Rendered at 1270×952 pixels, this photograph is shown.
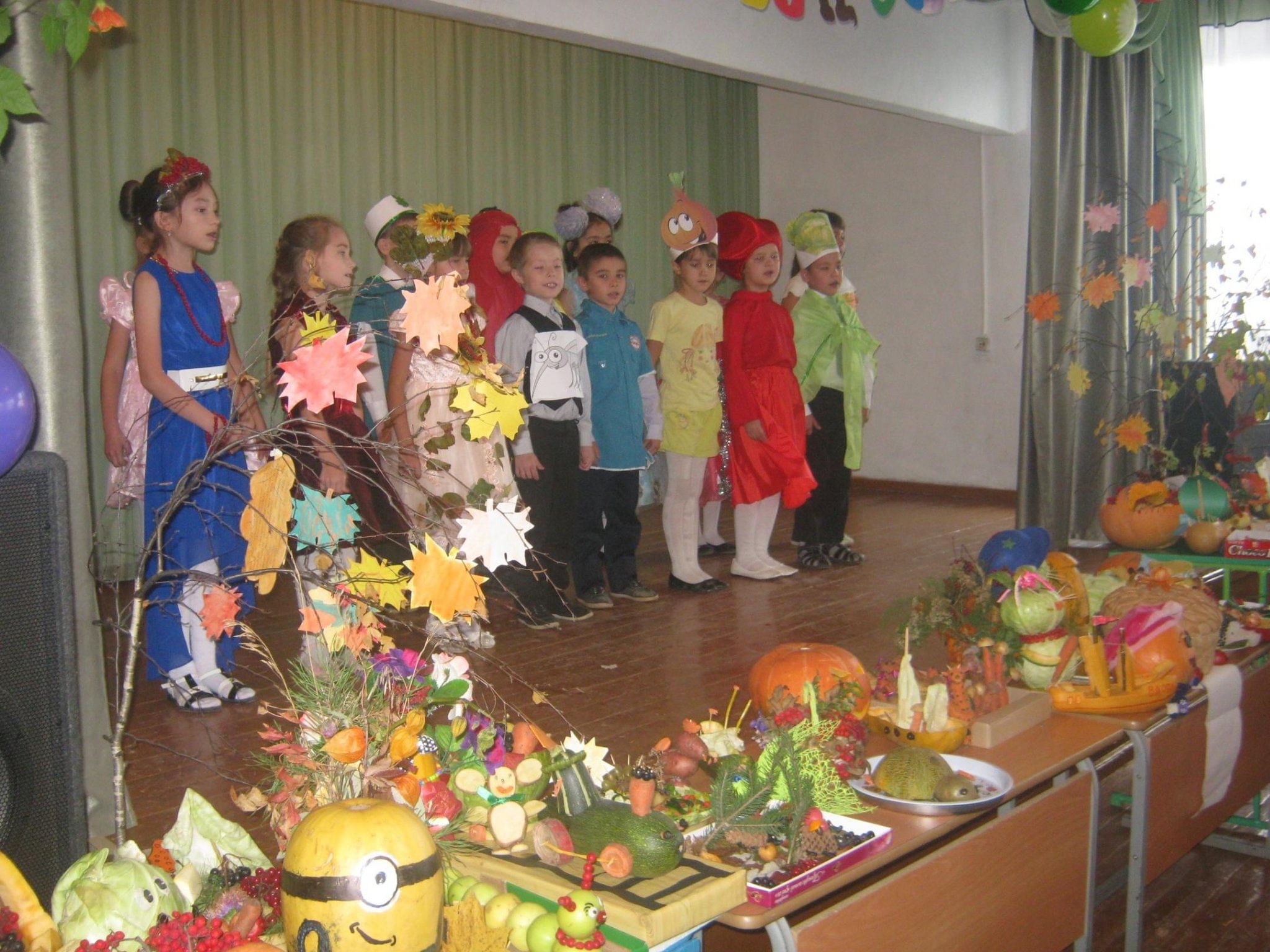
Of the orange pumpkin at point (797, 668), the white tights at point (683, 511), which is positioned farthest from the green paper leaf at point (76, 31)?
the white tights at point (683, 511)

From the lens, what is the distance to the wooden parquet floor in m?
2.54

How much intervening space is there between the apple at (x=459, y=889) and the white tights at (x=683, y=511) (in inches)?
140

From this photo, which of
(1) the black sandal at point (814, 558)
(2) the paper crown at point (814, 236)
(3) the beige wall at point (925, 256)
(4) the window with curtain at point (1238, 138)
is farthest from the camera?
(3) the beige wall at point (925, 256)

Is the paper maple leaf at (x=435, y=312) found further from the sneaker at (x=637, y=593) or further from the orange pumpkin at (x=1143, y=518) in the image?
the sneaker at (x=637, y=593)

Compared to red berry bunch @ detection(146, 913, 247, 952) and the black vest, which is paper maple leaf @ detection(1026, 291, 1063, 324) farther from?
red berry bunch @ detection(146, 913, 247, 952)

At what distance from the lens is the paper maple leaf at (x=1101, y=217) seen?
512cm

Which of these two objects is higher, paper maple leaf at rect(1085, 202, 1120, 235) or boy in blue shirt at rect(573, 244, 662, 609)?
paper maple leaf at rect(1085, 202, 1120, 235)

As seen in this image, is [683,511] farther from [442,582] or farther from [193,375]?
[442,582]

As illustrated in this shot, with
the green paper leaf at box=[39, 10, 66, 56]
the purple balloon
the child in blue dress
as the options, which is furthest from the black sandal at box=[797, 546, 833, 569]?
the green paper leaf at box=[39, 10, 66, 56]

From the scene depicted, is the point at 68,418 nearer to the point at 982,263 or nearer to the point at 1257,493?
the point at 1257,493

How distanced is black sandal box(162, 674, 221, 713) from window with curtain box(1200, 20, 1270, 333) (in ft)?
18.0

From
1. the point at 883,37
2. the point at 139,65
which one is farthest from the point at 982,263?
the point at 139,65

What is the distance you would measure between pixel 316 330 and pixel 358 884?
0.55m

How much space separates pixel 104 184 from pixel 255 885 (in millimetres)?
4723
